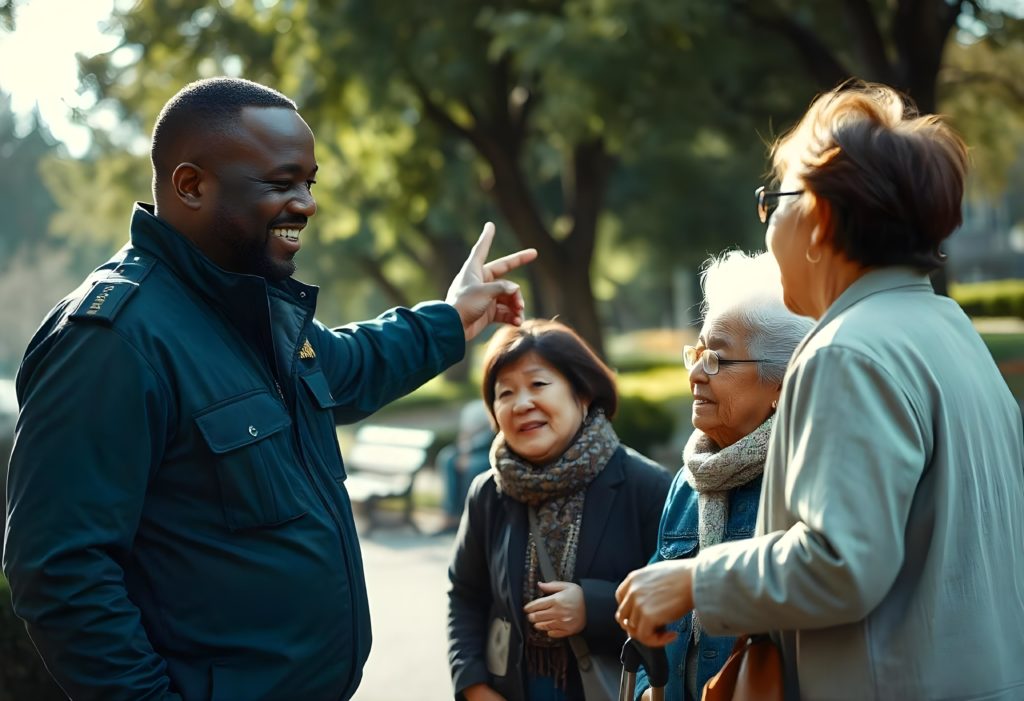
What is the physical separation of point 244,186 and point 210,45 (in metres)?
14.5

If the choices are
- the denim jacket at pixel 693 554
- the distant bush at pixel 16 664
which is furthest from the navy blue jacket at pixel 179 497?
the distant bush at pixel 16 664

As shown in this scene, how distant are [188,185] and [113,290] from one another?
1.23 ft

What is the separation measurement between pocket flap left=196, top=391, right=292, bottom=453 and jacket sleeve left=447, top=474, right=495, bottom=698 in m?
1.27

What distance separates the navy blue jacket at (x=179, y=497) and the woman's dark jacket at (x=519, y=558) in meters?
0.83

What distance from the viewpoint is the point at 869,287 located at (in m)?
2.22

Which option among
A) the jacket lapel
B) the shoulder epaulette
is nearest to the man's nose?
the shoulder epaulette

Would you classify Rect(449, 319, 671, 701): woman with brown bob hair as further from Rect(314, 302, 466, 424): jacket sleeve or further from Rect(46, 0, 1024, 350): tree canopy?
Rect(46, 0, 1024, 350): tree canopy

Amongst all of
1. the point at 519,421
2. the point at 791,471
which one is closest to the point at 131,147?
the point at 519,421

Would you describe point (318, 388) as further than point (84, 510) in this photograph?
Yes

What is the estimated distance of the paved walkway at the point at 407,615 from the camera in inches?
277

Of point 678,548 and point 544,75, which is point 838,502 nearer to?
point 678,548

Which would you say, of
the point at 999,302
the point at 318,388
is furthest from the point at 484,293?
the point at 999,302

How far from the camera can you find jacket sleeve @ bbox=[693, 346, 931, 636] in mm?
1999

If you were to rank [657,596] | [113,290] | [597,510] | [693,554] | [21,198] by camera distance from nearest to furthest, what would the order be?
[657,596] → [113,290] → [693,554] → [597,510] → [21,198]
